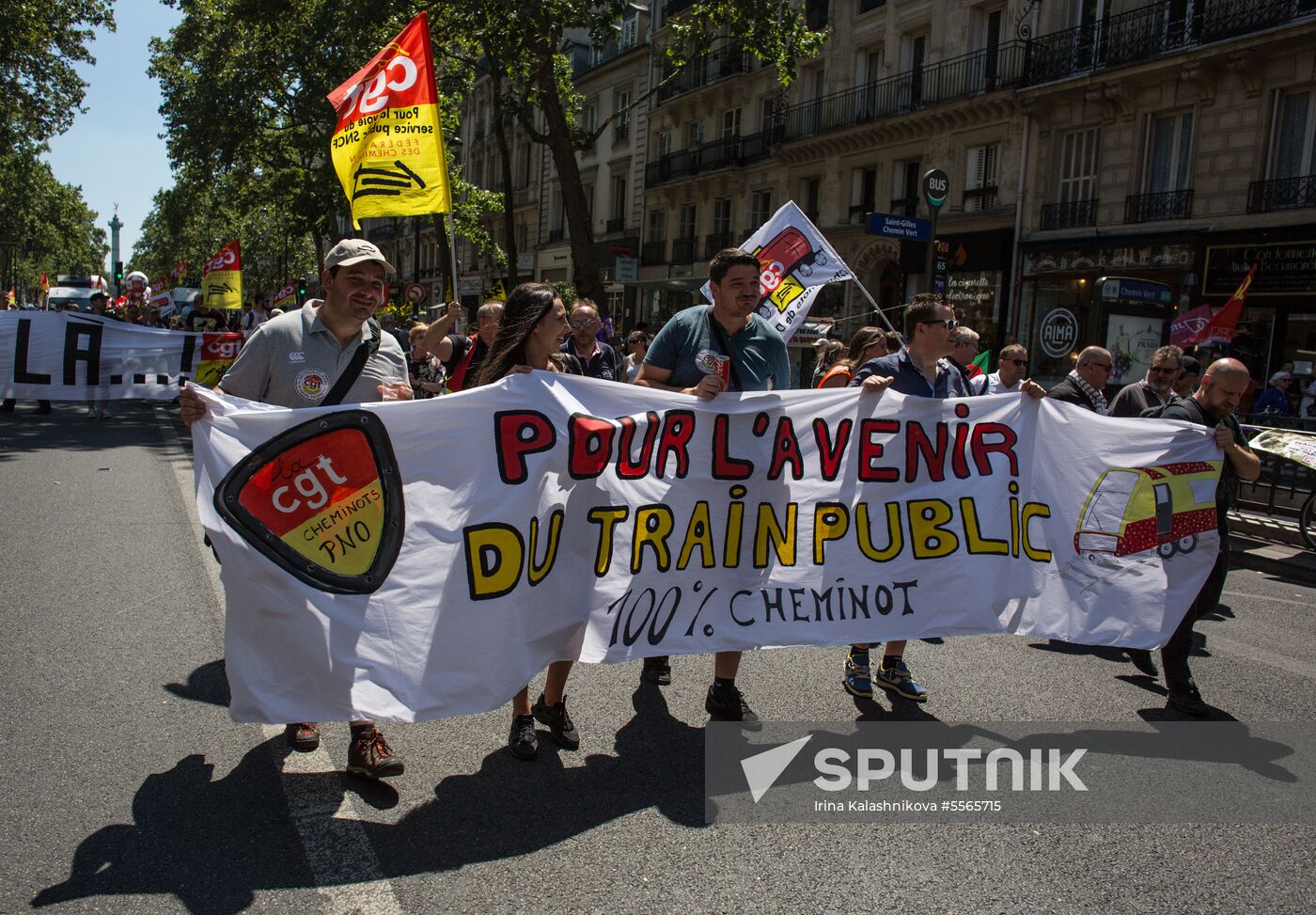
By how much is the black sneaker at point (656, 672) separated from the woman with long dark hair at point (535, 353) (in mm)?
780

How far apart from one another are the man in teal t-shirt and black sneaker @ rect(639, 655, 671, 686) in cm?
48

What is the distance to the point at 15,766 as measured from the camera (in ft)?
11.8

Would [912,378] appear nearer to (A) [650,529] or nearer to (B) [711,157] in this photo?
(A) [650,529]

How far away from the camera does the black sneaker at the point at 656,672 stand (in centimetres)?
495

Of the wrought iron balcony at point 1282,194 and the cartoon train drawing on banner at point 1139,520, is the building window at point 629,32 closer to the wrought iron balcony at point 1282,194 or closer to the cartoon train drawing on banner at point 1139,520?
the wrought iron balcony at point 1282,194

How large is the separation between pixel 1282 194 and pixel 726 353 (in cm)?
1761

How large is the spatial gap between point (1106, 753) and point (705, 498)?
1983mm

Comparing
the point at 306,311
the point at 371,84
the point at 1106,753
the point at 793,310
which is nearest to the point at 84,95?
the point at 371,84

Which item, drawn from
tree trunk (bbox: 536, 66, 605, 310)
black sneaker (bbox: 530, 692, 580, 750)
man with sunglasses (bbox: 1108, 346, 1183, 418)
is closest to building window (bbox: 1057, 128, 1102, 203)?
tree trunk (bbox: 536, 66, 605, 310)

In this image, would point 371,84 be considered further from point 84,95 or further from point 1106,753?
point 84,95

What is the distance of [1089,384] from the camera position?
20.3 feet

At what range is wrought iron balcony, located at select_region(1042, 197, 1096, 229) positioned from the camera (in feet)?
70.2

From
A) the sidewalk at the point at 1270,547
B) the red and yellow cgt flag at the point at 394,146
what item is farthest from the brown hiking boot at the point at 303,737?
the sidewalk at the point at 1270,547

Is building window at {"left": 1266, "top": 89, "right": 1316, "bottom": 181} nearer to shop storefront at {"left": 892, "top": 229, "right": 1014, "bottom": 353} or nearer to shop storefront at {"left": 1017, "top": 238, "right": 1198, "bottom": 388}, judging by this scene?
shop storefront at {"left": 1017, "top": 238, "right": 1198, "bottom": 388}
